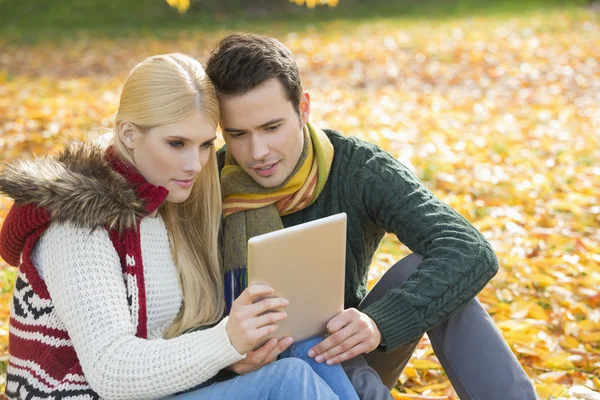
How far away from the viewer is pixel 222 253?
2.60 metres

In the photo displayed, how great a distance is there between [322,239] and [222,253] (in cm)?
61

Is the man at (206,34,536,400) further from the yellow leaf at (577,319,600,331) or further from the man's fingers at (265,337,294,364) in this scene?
the yellow leaf at (577,319,600,331)

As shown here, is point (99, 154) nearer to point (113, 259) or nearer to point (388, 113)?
point (113, 259)

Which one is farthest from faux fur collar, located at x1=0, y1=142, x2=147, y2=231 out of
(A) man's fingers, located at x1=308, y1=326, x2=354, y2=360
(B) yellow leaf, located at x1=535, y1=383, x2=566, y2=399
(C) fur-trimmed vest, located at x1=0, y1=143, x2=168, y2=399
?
(B) yellow leaf, located at x1=535, y1=383, x2=566, y2=399

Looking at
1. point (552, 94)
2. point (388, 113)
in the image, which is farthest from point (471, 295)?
point (552, 94)

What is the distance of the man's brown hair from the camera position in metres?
2.48

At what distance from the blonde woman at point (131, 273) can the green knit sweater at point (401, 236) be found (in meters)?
0.45

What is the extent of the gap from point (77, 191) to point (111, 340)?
42 cm

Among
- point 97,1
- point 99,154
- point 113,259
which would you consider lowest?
point 97,1

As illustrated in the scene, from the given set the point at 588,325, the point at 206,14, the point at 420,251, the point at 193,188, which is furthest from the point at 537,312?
the point at 206,14

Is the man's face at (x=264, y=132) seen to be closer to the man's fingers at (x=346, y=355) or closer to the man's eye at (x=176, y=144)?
the man's eye at (x=176, y=144)

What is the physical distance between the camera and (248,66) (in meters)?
2.49

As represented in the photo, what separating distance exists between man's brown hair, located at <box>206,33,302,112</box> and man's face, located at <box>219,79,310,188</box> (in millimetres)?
26

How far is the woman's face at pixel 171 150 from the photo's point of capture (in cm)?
222
